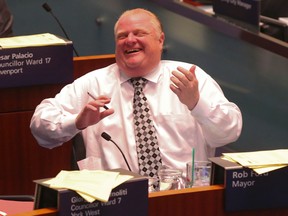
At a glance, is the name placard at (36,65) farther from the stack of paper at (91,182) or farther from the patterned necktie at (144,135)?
the stack of paper at (91,182)

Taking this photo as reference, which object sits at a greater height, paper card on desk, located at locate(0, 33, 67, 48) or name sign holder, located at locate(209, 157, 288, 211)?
paper card on desk, located at locate(0, 33, 67, 48)

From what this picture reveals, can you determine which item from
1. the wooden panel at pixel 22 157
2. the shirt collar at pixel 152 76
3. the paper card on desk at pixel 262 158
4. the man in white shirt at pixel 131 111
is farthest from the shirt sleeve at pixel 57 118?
the paper card on desk at pixel 262 158

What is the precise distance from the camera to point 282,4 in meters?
5.62

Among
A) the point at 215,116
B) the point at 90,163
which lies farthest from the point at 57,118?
the point at 215,116

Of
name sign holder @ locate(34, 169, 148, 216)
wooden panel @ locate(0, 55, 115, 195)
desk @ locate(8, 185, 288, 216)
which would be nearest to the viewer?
name sign holder @ locate(34, 169, 148, 216)

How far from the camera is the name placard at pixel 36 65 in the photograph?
3.99 metres

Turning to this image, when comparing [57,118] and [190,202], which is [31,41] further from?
[190,202]

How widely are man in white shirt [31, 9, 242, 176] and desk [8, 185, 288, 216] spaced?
110 cm

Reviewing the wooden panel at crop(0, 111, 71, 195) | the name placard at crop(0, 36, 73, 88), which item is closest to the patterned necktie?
the name placard at crop(0, 36, 73, 88)

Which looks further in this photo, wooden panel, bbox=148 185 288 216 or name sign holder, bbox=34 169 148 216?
wooden panel, bbox=148 185 288 216

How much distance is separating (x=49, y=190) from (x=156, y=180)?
2.43ft

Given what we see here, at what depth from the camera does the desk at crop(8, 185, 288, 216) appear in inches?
99.0

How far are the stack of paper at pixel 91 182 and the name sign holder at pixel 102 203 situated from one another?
0.7 inches

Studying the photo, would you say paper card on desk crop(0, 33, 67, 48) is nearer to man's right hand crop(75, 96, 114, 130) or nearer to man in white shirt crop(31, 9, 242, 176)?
man in white shirt crop(31, 9, 242, 176)
